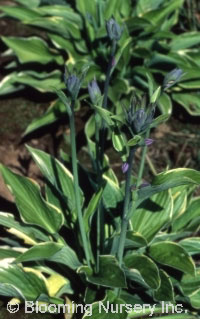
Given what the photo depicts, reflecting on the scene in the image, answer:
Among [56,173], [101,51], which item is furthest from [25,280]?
[101,51]

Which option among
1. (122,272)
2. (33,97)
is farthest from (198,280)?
→ (33,97)

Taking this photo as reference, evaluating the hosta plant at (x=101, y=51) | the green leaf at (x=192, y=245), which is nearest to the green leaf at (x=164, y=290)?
the green leaf at (x=192, y=245)

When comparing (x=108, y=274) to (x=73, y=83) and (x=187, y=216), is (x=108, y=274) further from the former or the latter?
(x=73, y=83)

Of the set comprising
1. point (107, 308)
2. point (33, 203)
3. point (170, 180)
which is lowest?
point (107, 308)

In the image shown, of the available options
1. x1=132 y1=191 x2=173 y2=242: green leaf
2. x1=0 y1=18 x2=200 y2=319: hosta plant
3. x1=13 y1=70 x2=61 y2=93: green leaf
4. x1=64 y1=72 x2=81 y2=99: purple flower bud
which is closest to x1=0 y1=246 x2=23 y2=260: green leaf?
x1=0 y1=18 x2=200 y2=319: hosta plant

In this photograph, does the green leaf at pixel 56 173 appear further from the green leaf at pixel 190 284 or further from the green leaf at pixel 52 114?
the green leaf at pixel 52 114

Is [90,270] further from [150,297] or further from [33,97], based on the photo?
[33,97]
